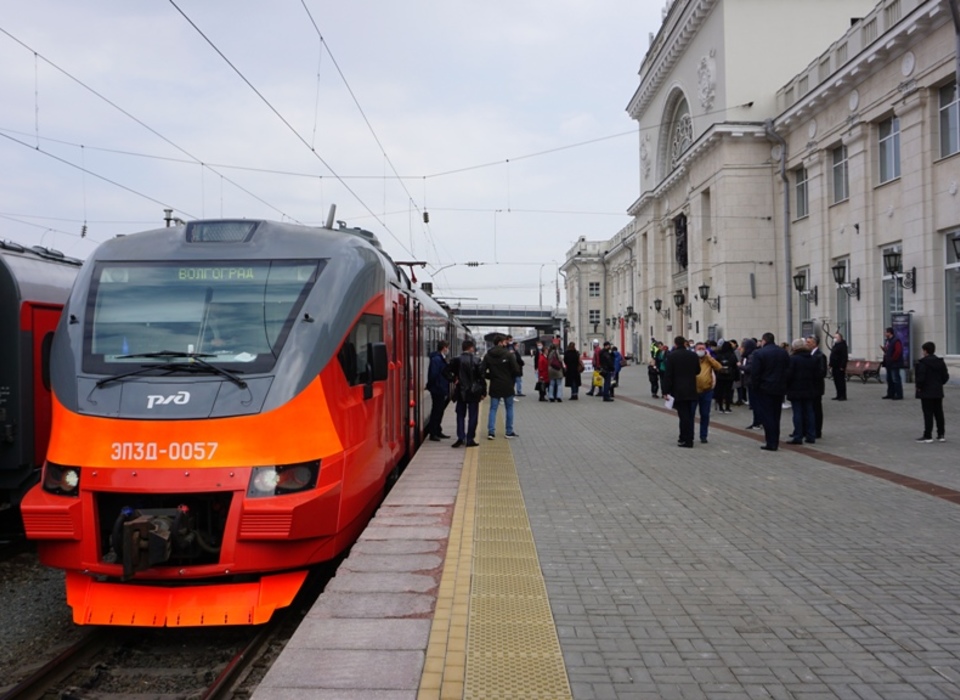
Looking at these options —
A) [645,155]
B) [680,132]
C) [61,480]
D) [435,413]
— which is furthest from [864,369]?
[645,155]

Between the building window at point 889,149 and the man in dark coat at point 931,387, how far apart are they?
14941 millimetres

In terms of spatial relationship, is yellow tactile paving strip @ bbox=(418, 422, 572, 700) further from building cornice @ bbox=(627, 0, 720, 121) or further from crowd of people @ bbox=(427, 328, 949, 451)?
building cornice @ bbox=(627, 0, 720, 121)

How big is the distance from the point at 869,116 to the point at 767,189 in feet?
30.7

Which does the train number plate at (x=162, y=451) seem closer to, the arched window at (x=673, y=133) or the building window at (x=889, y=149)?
the building window at (x=889, y=149)

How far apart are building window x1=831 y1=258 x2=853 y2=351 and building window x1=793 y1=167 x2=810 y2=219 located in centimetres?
444

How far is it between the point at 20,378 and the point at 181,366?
3257mm

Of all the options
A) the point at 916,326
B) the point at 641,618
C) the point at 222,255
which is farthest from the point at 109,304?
the point at 916,326

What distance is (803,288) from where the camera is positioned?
31.3 meters

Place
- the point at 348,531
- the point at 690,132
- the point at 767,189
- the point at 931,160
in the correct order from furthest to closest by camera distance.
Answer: the point at 690,132 → the point at 767,189 → the point at 931,160 → the point at 348,531

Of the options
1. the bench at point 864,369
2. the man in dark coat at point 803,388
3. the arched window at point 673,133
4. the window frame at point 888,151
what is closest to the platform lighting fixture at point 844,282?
the bench at point 864,369

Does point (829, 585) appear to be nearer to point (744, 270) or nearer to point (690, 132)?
point (744, 270)

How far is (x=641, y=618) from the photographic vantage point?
4.84 meters

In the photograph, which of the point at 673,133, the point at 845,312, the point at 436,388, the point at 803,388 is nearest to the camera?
the point at 803,388

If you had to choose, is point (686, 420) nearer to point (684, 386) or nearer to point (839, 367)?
point (684, 386)
